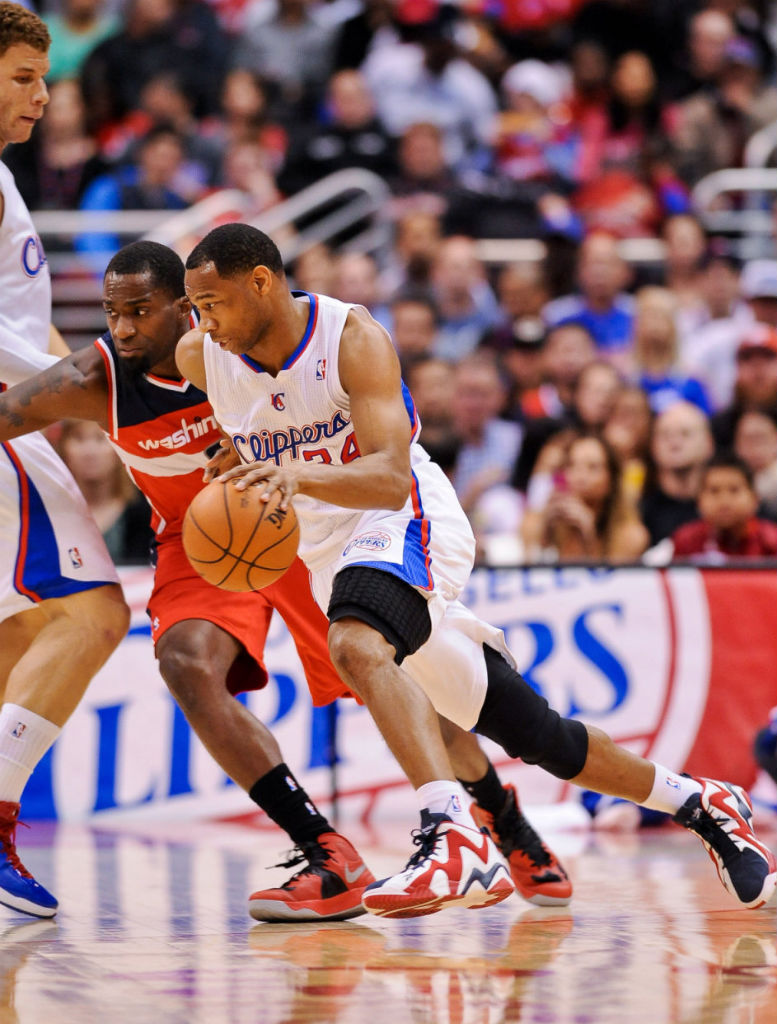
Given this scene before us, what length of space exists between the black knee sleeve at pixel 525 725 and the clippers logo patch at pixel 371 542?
1.48ft

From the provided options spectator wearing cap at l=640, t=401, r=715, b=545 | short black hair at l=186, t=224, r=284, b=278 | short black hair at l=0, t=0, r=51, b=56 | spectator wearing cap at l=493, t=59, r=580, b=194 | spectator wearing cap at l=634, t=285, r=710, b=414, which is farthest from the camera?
spectator wearing cap at l=493, t=59, r=580, b=194

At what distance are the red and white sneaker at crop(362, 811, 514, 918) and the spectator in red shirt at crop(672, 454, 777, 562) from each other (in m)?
3.78

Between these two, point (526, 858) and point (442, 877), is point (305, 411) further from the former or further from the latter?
point (526, 858)

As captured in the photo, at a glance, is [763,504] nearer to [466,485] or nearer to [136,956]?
[466,485]

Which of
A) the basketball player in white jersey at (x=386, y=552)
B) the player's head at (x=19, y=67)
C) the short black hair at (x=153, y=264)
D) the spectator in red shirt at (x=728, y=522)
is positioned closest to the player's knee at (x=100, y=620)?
the basketball player in white jersey at (x=386, y=552)

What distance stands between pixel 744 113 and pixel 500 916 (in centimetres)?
901

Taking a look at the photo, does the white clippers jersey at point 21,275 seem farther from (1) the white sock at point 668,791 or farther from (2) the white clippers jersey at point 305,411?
(1) the white sock at point 668,791

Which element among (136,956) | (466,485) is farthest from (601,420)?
(136,956)

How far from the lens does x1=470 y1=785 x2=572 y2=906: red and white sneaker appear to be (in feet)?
14.2

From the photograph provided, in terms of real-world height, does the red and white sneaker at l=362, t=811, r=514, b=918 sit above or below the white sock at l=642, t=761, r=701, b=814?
below

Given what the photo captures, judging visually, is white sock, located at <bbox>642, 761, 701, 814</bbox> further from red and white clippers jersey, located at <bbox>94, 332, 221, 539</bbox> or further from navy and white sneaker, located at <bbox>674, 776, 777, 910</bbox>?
red and white clippers jersey, located at <bbox>94, 332, 221, 539</bbox>

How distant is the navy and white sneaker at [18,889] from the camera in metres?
4.05

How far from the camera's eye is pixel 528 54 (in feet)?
43.9

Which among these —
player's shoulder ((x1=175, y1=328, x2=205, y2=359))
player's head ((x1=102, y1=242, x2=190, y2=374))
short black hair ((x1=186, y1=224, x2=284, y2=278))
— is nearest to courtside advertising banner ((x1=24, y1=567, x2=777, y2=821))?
player's head ((x1=102, y1=242, x2=190, y2=374))
